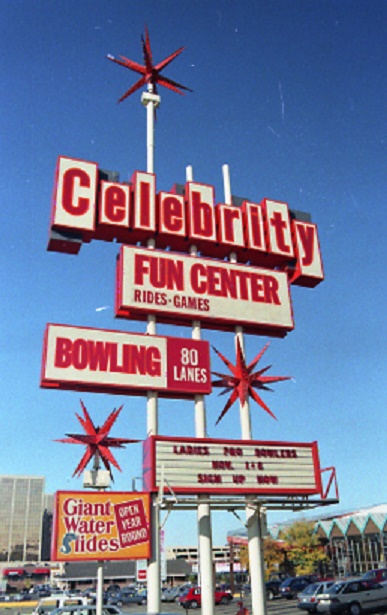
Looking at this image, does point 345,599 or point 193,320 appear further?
point 345,599

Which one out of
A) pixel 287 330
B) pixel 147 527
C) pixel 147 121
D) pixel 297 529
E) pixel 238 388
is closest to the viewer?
pixel 147 527

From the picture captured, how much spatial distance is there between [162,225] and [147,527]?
36.5ft

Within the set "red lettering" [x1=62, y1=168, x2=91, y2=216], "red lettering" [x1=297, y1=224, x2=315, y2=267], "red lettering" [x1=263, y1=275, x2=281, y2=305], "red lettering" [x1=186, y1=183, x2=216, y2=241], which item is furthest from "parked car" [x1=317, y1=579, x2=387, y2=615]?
"red lettering" [x1=62, y1=168, x2=91, y2=216]

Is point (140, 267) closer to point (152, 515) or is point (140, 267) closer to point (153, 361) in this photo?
point (153, 361)

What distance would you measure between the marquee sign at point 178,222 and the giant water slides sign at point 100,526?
30.9 feet

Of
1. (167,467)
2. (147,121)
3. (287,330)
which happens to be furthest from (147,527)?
(147,121)

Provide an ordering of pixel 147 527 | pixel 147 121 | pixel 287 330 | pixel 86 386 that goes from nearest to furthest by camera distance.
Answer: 1. pixel 147 527
2. pixel 86 386
3. pixel 287 330
4. pixel 147 121

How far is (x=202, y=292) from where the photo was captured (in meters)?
22.0

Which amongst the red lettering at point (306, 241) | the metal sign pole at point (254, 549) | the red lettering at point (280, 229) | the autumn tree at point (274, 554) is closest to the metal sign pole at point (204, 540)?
the metal sign pole at point (254, 549)

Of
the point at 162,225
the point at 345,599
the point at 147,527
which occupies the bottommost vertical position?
the point at 345,599

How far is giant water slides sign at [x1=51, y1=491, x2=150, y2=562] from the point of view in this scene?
16.6 m

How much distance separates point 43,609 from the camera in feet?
84.3

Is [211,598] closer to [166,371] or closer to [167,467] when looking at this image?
[167,467]

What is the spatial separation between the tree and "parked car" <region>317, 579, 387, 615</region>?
35338 millimetres
